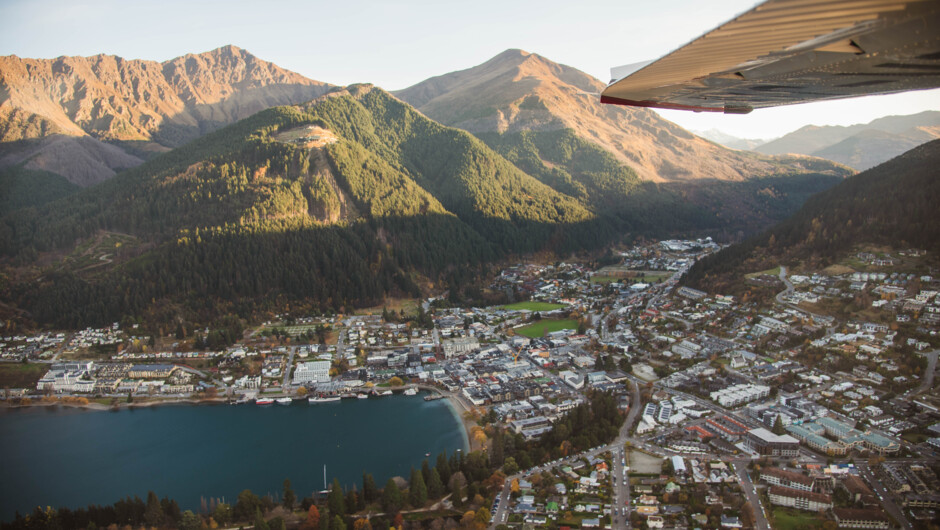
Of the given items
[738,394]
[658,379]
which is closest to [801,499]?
[738,394]

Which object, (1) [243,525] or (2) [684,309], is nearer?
(1) [243,525]

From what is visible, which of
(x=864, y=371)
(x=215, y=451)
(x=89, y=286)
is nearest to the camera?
(x=215, y=451)

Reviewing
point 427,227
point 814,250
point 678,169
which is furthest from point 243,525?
point 678,169

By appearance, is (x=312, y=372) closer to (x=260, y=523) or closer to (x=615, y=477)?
(x=260, y=523)

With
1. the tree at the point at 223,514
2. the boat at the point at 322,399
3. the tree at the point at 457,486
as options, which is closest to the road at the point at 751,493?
the tree at the point at 457,486

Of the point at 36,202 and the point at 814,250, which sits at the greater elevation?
the point at 36,202

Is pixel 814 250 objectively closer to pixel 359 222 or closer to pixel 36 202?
pixel 359 222

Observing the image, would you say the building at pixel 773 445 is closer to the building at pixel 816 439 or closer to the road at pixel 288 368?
the building at pixel 816 439
